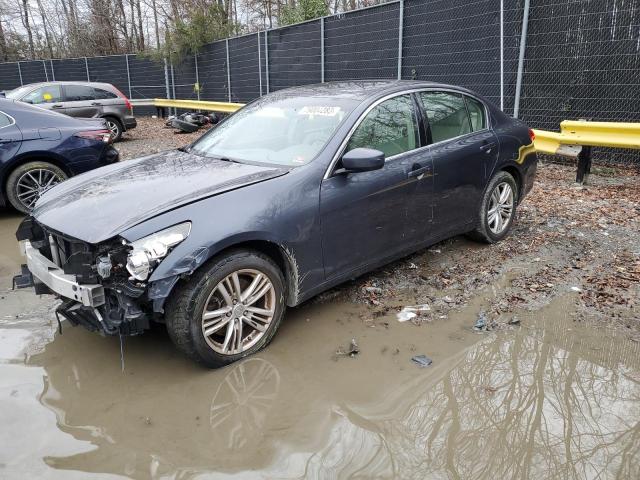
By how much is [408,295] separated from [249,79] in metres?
13.1

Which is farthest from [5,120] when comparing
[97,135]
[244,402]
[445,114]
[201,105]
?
[201,105]

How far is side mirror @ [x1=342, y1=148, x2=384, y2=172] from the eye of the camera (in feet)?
11.9

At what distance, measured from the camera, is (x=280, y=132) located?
4.18 meters

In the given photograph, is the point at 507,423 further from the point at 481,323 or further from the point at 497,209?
the point at 497,209

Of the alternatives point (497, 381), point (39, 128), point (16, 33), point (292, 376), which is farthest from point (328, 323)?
point (16, 33)

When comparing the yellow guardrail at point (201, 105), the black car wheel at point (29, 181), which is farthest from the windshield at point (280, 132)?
the yellow guardrail at point (201, 105)

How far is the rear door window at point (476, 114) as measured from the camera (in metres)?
5.09

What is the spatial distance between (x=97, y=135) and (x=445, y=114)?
4820mm

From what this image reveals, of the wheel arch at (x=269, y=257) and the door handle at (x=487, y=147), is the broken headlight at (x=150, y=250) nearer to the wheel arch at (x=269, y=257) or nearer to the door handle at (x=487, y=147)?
the wheel arch at (x=269, y=257)

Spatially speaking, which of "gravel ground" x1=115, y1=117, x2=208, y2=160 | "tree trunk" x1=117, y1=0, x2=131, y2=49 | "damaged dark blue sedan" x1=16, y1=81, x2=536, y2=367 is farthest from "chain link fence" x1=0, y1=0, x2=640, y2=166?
"tree trunk" x1=117, y1=0, x2=131, y2=49

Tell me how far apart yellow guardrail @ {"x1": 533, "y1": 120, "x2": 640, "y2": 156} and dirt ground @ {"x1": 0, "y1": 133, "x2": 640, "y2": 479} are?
3038 millimetres

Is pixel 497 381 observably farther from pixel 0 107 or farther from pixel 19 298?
pixel 0 107

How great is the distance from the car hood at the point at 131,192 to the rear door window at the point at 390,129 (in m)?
0.76

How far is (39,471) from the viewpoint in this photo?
8.15 feet
